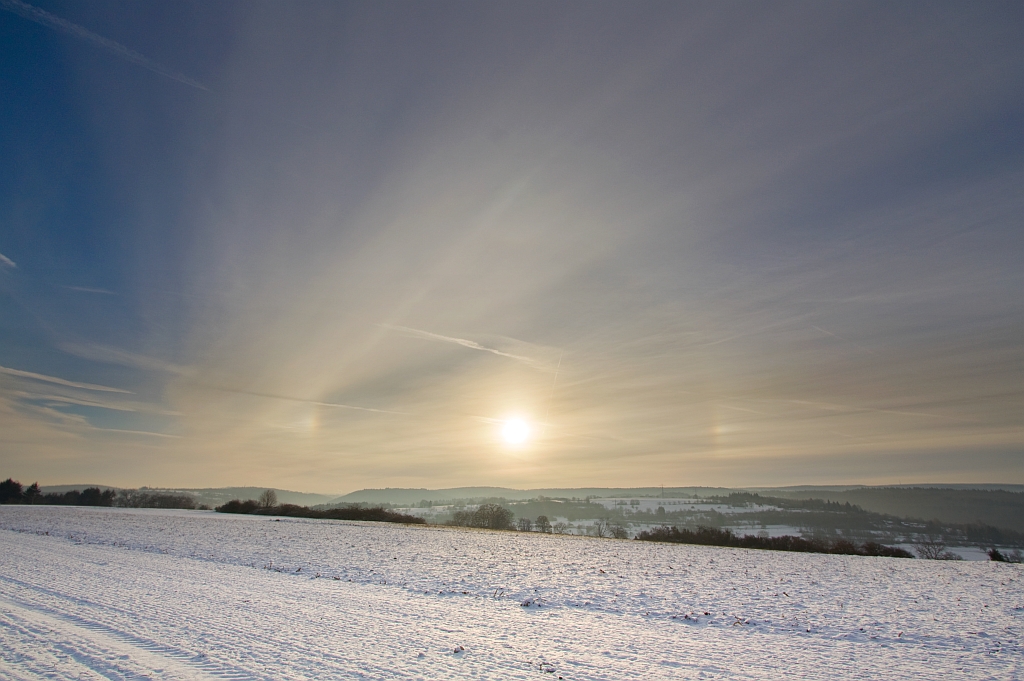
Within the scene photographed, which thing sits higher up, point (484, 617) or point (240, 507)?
point (484, 617)

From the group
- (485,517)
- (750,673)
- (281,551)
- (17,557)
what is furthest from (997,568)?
(485,517)

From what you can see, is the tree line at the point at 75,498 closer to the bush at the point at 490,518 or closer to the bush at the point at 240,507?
the bush at the point at 240,507

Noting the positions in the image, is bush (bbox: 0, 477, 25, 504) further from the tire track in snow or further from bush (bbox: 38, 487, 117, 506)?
the tire track in snow

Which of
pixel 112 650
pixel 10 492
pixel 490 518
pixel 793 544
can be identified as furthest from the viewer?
pixel 10 492

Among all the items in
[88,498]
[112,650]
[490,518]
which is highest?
[112,650]

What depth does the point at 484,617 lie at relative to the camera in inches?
583

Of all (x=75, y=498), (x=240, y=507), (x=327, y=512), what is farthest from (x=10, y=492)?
(x=327, y=512)

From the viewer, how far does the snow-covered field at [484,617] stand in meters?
9.85

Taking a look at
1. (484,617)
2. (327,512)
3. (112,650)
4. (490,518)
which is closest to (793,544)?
(484,617)

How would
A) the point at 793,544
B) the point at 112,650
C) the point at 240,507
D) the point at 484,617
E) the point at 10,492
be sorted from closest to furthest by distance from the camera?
the point at 112,650
the point at 484,617
the point at 793,544
the point at 240,507
the point at 10,492

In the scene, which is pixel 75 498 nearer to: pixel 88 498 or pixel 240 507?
pixel 88 498

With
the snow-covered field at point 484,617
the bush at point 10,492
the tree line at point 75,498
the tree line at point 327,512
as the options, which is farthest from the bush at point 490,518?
the bush at point 10,492

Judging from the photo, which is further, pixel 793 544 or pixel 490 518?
pixel 490 518

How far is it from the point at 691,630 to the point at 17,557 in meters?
31.2
